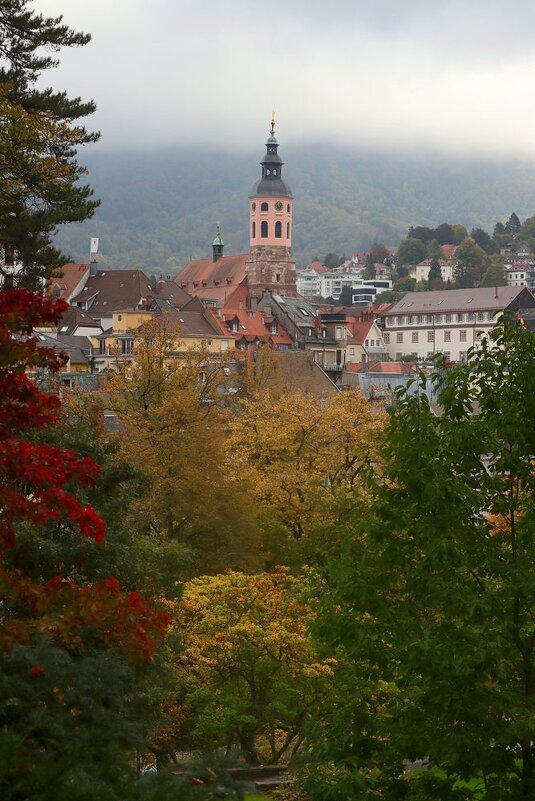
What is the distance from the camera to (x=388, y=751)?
1543 cm

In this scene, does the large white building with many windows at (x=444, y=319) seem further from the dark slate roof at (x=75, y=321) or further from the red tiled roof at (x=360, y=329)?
the dark slate roof at (x=75, y=321)

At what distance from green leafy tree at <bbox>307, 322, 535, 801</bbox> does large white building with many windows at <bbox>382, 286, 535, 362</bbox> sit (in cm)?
14772

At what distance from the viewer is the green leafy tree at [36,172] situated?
25531mm

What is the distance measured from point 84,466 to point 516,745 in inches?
264

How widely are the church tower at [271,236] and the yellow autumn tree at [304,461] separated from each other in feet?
397

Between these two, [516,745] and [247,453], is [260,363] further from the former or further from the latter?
[516,745]

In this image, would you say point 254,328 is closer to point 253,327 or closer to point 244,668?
point 253,327

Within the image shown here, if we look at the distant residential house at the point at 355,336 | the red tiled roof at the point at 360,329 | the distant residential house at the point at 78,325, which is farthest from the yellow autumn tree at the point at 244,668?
the red tiled roof at the point at 360,329

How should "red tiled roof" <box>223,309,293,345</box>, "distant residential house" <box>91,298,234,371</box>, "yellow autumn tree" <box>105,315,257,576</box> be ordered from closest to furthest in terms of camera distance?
"yellow autumn tree" <box>105,315,257,576</box>
"distant residential house" <box>91,298,234,371</box>
"red tiled roof" <box>223,309,293,345</box>

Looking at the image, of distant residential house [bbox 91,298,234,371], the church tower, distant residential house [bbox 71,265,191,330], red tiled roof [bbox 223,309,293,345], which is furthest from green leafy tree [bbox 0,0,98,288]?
the church tower

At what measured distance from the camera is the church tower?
561ft

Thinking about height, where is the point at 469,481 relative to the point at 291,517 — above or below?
above

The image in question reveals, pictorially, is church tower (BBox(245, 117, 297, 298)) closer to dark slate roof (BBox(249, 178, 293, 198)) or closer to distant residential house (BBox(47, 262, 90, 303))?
dark slate roof (BBox(249, 178, 293, 198))

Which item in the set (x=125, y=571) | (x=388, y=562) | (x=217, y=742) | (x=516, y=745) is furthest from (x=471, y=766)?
(x=217, y=742)
